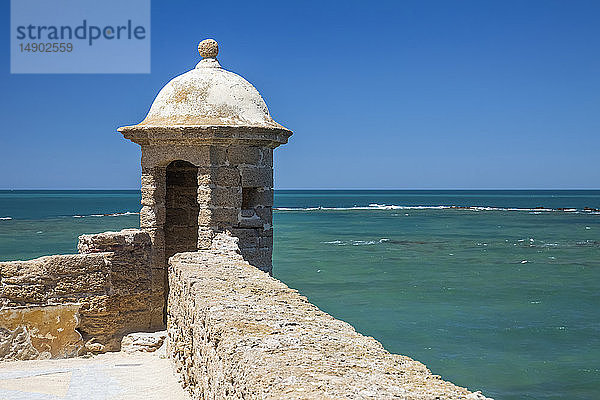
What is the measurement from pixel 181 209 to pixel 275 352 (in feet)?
25.9

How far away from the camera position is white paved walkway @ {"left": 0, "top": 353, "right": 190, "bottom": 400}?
19.1 ft

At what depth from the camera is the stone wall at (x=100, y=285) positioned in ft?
25.2

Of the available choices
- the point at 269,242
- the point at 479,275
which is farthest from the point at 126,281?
the point at 479,275

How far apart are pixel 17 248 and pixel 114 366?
27928mm

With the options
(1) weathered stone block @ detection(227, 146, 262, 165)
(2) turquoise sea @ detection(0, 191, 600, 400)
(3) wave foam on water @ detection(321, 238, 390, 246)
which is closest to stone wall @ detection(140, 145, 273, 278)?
(1) weathered stone block @ detection(227, 146, 262, 165)

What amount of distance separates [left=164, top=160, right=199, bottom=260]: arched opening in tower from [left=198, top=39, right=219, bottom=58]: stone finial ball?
6.48 ft

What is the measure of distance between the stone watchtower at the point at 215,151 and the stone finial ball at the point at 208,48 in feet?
0.47

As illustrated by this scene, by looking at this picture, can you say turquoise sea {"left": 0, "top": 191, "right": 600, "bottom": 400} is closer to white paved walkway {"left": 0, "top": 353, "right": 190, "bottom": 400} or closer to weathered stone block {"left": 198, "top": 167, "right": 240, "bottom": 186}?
weathered stone block {"left": 198, "top": 167, "right": 240, "bottom": 186}

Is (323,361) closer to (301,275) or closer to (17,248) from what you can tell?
(301,275)

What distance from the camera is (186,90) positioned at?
350 inches

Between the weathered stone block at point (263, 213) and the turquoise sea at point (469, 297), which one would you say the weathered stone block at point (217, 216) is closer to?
the weathered stone block at point (263, 213)

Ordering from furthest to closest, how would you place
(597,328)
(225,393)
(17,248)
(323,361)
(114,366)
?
(17,248) → (597,328) → (114,366) → (225,393) → (323,361)

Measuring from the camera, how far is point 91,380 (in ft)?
21.2

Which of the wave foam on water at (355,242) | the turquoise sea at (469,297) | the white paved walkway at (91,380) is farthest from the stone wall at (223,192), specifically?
the wave foam on water at (355,242)
